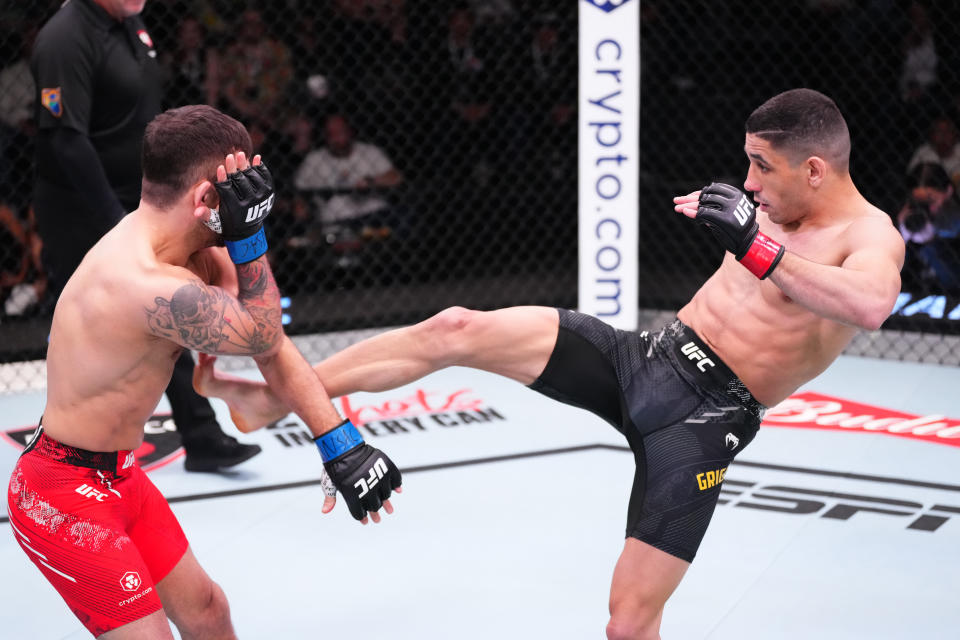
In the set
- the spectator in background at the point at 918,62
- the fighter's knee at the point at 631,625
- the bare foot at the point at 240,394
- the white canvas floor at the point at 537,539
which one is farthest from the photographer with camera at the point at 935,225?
the bare foot at the point at 240,394

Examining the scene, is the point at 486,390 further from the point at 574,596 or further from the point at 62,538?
the point at 62,538

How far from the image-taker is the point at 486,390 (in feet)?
15.7

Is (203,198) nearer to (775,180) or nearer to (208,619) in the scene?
(208,619)

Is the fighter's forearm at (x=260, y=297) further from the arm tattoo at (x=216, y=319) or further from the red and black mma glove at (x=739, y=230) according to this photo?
the red and black mma glove at (x=739, y=230)

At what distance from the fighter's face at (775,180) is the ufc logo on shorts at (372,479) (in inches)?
37.9

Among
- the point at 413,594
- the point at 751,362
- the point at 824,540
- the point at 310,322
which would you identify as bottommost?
the point at 310,322

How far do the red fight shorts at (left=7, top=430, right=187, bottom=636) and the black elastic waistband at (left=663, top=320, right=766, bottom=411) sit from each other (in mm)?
1171

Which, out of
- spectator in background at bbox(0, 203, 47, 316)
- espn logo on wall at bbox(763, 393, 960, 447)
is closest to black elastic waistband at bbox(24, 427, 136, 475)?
espn logo on wall at bbox(763, 393, 960, 447)

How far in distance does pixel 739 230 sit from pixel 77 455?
4.19 ft

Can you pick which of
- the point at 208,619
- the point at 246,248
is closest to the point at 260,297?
the point at 246,248

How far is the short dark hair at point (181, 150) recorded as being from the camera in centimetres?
183

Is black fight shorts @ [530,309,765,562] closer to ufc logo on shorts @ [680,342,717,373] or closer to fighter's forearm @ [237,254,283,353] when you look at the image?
ufc logo on shorts @ [680,342,717,373]

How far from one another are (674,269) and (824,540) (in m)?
3.00

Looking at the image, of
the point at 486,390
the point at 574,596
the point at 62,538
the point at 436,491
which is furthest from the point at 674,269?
the point at 62,538
